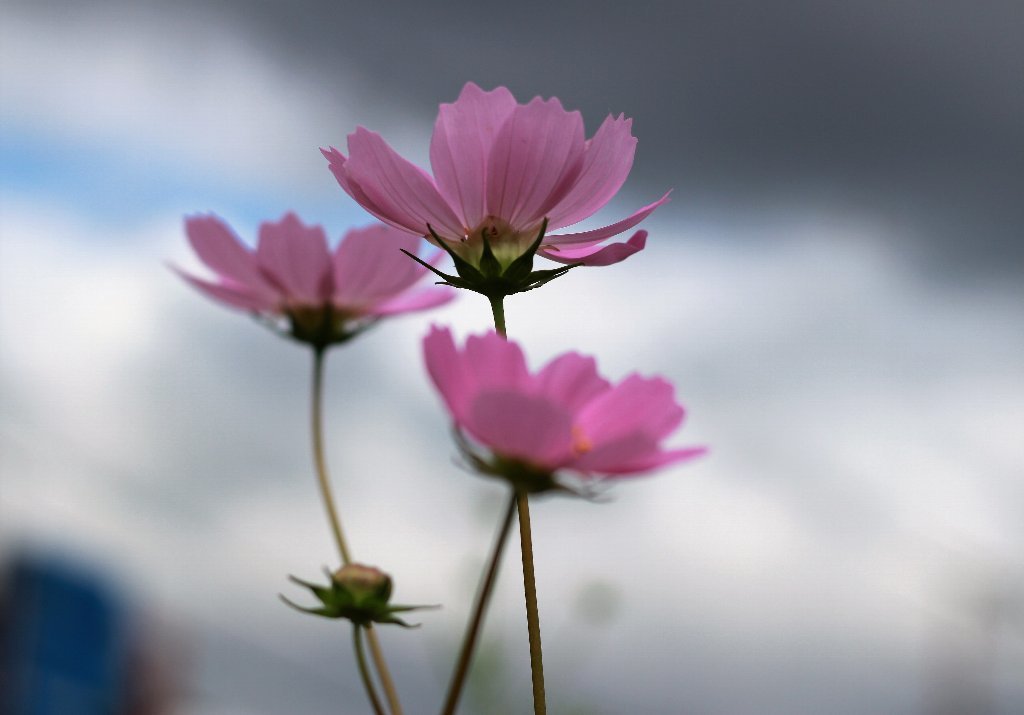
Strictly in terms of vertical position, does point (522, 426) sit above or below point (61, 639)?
below

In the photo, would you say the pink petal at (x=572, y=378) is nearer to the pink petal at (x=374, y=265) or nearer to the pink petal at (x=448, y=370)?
the pink petal at (x=448, y=370)

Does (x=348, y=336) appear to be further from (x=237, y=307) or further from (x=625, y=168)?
(x=625, y=168)

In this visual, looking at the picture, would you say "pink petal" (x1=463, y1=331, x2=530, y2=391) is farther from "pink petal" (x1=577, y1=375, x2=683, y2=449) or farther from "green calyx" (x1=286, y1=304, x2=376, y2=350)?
"green calyx" (x1=286, y1=304, x2=376, y2=350)

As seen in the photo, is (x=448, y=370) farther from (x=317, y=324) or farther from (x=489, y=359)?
(x=317, y=324)

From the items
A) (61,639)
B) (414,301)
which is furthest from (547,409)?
(61,639)

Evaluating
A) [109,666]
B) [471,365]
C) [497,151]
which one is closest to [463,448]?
[471,365]

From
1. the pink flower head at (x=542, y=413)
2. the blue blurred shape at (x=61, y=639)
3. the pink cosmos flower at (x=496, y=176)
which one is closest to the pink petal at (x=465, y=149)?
the pink cosmos flower at (x=496, y=176)

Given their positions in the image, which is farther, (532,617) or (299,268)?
(299,268)
